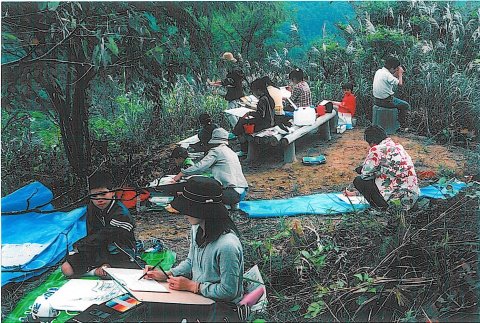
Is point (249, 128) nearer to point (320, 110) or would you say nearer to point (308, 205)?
point (320, 110)

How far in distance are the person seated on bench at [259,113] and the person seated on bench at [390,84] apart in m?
0.70

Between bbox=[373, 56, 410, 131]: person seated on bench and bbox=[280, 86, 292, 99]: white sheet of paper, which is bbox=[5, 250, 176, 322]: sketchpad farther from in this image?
bbox=[373, 56, 410, 131]: person seated on bench

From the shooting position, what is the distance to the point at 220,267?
13.2 ft

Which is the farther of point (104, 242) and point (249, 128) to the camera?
point (249, 128)

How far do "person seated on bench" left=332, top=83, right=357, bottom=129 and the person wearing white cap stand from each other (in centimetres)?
67

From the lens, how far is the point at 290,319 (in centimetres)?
427

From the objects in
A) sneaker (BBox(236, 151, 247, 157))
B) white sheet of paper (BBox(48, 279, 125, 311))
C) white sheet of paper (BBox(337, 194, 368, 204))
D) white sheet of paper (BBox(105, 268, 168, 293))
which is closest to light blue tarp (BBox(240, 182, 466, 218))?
white sheet of paper (BBox(337, 194, 368, 204))

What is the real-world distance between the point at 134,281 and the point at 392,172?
1.78 m

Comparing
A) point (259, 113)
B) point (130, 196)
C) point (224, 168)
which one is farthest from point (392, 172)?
point (130, 196)

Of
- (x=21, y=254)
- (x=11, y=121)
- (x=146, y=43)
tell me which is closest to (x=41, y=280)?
(x=21, y=254)

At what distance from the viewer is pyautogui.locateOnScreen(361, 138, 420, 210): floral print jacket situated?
15.0 feet

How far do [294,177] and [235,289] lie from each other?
0.92 m

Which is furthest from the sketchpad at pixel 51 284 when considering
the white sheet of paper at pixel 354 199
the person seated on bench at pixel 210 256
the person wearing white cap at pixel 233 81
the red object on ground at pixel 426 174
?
the red object on ground at pixel 426 174

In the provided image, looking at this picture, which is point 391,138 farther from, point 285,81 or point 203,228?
point 203,228
